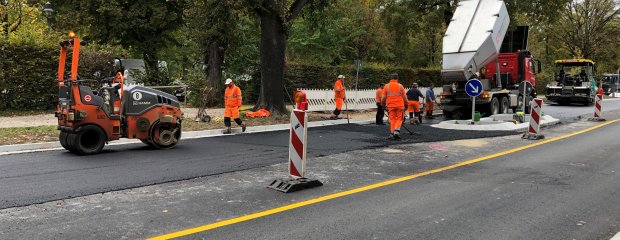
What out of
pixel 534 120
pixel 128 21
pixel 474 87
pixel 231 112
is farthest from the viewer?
pixel 128 21

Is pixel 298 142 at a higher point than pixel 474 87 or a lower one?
lower

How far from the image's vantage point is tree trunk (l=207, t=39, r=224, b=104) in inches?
914

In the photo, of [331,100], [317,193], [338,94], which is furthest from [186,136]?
[331,100]

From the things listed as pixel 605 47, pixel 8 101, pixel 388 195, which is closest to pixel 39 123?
pixel 8 101

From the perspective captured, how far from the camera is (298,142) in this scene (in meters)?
6.57

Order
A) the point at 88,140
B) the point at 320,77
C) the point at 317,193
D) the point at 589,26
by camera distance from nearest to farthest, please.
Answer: the point at 317,193 < the point at 88,140 < the point at 320,77 < the point at 589,26

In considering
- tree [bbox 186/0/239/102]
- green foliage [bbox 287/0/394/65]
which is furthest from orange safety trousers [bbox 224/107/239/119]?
green foliage [bbox 287/0/394/65]

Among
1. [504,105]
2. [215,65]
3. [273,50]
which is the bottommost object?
[504,105]

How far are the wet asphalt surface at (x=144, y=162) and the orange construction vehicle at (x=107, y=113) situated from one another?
0.31 metres

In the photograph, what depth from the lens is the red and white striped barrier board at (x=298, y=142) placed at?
6.48 meters

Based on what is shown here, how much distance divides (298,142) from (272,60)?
459 inches

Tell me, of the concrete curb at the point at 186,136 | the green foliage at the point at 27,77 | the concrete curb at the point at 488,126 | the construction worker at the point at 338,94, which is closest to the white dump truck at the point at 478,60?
the concrete curb at the point at 488,126

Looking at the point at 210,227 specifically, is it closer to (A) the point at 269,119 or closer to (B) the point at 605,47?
(A) the point at 269,119

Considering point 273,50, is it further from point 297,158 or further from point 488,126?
point 297,158
